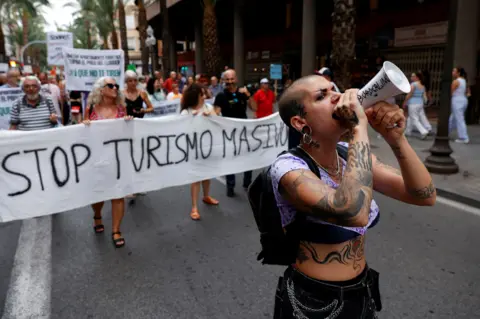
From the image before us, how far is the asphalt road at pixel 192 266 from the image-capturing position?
3.18m

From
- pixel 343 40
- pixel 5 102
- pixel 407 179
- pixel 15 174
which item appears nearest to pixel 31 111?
pixel 15 174

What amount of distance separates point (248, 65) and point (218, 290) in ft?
91.2

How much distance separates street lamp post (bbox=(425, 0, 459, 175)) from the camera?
6992 millimetres

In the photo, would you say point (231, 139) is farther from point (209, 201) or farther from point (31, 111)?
point (31, 111)

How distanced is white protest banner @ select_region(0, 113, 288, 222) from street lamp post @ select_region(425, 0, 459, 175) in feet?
10.5

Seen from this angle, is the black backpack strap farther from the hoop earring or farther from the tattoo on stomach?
the tattoo on stomach

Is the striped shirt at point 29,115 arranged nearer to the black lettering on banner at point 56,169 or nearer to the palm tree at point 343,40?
the black lettering on banner at point 56,169

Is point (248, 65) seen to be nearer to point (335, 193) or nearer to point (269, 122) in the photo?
point (269, 122)

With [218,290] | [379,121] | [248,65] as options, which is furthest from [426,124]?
[248,65]

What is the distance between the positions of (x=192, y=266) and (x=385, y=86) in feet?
9.68

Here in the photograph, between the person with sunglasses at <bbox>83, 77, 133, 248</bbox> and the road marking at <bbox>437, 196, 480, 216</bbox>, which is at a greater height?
the person with sunglasses at <bbox>83, 77, 133, 248</bbox>

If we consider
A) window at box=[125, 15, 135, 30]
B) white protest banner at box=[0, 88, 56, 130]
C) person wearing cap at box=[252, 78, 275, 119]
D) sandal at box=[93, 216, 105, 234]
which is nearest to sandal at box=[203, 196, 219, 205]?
sandal at box=[93, 216, 105, 234]

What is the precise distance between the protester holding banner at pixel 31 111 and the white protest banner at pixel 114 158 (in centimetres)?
108

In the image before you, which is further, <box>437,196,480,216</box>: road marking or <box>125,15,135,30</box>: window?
<box>125,15,135,30</box>: window
